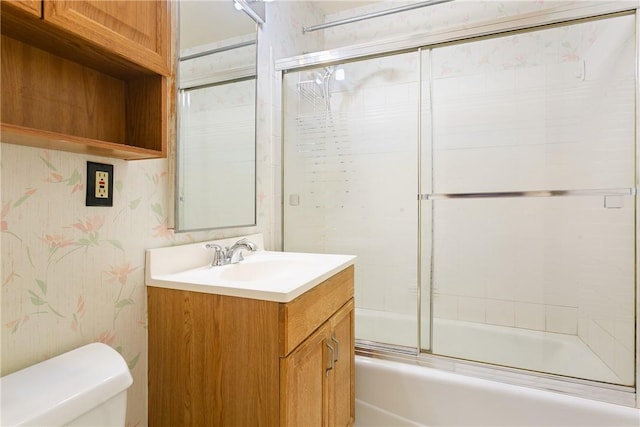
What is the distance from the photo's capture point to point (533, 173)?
194cm

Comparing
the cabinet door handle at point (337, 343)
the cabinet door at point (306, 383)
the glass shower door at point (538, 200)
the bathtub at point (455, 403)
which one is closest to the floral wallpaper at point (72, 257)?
the cabinet door at point (306, 383)

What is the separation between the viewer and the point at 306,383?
1.02 meters

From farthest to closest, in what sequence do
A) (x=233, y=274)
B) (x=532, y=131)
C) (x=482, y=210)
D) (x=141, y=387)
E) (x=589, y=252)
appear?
1. (x=482, y=210)
2. (x=532, y=131)
3. (x=589, y=252)
4. (x=233, y=274)
5. (x=141, y=387)

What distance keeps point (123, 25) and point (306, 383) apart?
41.9 inches

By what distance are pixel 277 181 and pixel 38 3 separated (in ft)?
4.54

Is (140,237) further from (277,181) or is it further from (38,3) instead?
(277,181)

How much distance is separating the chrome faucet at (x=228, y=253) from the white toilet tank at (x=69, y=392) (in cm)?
49

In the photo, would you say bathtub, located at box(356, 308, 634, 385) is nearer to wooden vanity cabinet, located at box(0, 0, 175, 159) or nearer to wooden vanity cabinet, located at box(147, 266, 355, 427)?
wooden vanity cabinet, located at box(147, 266, 355, 427)

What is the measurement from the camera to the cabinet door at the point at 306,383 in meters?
0.89

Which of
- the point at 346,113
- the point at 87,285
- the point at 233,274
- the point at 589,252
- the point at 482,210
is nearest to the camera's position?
the point at 87,285

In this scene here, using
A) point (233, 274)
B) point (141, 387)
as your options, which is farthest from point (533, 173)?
point (141, 387)

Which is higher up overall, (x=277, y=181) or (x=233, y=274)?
(x=277, y=181)

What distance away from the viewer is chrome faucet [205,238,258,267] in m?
1.28

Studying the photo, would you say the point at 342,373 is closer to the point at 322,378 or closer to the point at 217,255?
the point at 322,378
